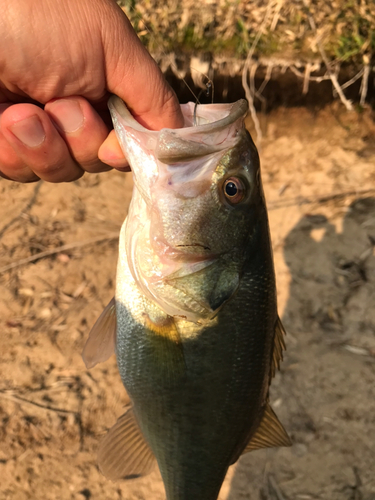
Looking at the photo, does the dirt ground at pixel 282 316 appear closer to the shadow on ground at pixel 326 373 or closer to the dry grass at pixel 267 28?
the shadow on ground at pixel 326 373

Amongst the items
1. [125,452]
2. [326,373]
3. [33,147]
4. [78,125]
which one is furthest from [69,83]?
[326,373]

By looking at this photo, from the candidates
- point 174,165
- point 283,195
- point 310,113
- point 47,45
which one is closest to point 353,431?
point 283,195

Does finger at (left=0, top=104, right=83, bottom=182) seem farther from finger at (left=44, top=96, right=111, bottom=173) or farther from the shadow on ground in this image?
the shadow on ground

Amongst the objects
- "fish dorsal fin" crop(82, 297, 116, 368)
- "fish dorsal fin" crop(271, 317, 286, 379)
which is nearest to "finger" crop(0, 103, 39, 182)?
"fish dorsal fin" crop(82, 297, 116, 368)

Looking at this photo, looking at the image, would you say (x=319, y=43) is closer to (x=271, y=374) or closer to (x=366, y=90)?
(x=366, y=90)

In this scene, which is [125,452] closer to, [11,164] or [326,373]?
[11,164]

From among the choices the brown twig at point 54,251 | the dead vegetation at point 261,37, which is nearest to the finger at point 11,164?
the brown twig at point 54,251
